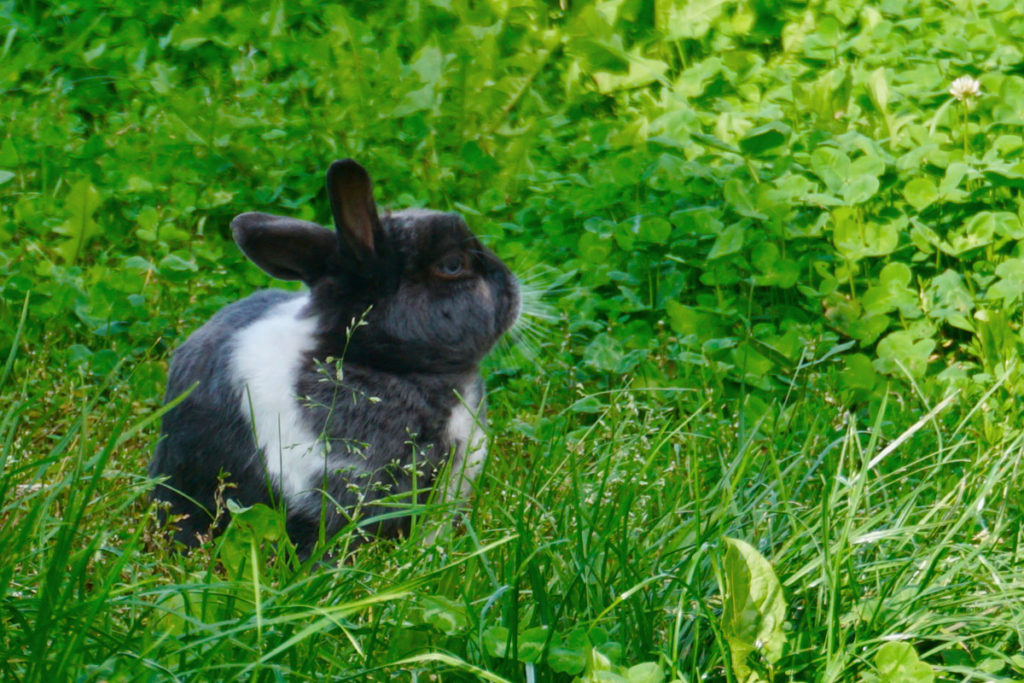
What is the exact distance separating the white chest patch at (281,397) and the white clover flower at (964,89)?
96.9 inches

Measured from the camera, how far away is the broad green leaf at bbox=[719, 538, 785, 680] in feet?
6.64

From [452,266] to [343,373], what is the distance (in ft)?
1.25

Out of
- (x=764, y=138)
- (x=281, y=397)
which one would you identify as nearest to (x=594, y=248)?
(x=764, y=138)

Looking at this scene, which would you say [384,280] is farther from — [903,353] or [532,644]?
[903,353]

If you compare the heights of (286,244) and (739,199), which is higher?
(286,244)

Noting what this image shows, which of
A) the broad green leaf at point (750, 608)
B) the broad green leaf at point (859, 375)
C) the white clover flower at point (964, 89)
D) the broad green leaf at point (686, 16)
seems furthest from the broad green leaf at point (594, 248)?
the broad green leaf at point (750, 608)

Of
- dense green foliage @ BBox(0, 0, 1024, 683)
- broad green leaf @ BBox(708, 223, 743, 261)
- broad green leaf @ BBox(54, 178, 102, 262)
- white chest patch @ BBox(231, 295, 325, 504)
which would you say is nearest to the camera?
dense green foliage @ BBox(0, 0, 1024, 683)

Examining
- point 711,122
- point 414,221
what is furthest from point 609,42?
point 414,221

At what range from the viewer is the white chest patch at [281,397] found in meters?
3.00

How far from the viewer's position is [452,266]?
3.20m

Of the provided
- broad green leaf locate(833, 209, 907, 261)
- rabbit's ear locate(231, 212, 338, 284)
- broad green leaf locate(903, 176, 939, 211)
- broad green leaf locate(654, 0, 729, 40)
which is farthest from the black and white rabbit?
broad green leaf locate(654, 0, 729, 40)

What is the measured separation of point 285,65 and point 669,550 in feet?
11.9

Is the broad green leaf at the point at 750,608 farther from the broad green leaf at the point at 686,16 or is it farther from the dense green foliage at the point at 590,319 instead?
the broad green leaf at the point at 686,16

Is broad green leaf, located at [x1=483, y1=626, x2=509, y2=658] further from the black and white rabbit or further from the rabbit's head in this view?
the rabbit's head
